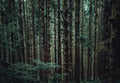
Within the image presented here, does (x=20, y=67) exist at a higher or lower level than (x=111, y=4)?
lower

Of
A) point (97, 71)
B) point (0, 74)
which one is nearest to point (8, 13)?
point (0, 74)

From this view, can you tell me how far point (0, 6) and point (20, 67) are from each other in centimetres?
500

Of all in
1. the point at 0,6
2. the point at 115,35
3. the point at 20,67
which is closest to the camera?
the point at 115,35

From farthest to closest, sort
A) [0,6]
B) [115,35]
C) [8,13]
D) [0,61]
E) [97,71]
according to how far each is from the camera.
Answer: [97,71], [0,6], [8,13], [0,61], [115,35]

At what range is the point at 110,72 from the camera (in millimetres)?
6281

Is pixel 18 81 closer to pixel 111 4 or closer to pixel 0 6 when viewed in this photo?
pixel 0 6

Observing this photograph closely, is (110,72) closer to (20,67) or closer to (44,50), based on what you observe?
(20,67)

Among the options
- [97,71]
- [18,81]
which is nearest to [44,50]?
[18,81]

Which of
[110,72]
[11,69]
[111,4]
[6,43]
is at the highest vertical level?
[111,4]

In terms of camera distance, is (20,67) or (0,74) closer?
(20,67)

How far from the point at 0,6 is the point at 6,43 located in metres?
4.03

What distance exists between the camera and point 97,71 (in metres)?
21.7

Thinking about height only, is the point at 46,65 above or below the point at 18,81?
above

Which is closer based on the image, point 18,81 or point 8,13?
point 18,81
